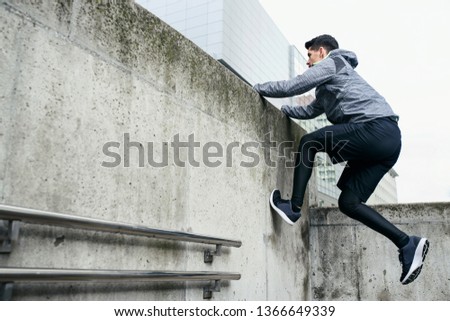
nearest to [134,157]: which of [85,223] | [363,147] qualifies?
[85,223]

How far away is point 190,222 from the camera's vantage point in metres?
2.21

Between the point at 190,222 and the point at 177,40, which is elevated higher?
the point at 177,40

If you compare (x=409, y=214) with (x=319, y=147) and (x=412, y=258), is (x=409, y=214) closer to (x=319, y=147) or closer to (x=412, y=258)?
(x=412, y=258)

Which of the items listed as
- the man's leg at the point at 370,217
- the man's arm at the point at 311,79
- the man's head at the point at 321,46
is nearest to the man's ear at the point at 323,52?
the man's head at the point at 321,46

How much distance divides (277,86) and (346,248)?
5.48 feet

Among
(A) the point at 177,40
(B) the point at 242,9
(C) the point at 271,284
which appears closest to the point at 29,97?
(A) the point at 177,40

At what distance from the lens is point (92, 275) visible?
4.91 ft

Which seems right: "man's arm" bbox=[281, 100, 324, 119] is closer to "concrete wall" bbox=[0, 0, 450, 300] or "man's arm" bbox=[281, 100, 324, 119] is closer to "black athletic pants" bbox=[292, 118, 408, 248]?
"concrete wall" bbox=[0, 0, 450, 300]

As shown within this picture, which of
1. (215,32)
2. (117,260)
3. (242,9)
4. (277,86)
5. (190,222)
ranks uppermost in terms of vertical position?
(242,9)

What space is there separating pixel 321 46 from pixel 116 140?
1954 millimetres

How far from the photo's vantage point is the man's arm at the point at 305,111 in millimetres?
3316

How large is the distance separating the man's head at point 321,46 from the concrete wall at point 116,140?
2.33ft

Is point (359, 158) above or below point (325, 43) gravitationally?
below

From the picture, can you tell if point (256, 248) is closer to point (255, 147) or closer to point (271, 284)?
point (271, 284)
